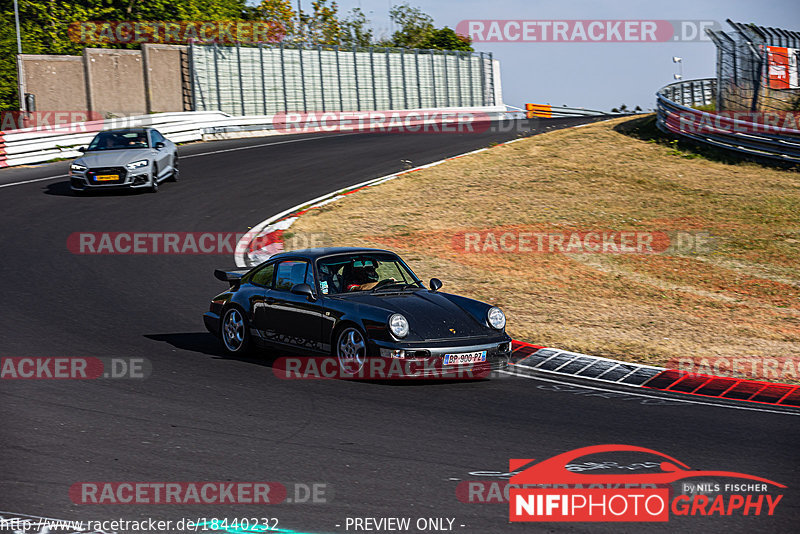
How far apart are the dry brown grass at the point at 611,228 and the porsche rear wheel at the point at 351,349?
2.87 meters

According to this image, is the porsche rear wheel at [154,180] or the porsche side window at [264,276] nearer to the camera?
the porsche side window at [264,276]

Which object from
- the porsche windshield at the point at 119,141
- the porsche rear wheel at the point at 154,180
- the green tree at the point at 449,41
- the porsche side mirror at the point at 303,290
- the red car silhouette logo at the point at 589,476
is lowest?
the red car silhouette logo at the point at 589,476

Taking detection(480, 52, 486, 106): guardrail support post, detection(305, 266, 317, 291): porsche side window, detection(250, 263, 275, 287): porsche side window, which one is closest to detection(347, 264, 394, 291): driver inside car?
detection(305, 266, 317, 291): porsche side window

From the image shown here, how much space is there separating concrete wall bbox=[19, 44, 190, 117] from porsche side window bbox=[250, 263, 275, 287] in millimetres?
26857

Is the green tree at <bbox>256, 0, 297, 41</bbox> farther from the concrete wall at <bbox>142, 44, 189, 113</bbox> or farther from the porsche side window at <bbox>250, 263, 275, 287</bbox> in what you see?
the porsche side window at <bbox>250, 263, 275, 287</bbox>

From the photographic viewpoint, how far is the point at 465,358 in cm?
878

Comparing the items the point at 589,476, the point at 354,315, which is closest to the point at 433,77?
the point at 354,315

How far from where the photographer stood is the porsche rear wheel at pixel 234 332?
10094 mm

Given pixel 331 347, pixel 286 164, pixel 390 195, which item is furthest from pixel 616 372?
pixel 286 164

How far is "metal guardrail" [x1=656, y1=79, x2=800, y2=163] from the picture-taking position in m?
25.2

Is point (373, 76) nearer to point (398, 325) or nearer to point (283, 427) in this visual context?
point (398, 325)

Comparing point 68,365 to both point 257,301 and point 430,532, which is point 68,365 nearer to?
point 257,301

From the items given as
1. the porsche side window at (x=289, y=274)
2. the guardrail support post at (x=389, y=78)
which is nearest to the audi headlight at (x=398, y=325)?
the porsche side window at (x=289, y=274)

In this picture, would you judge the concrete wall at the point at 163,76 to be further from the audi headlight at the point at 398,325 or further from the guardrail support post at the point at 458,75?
the audi headlight at the point at 398,325
